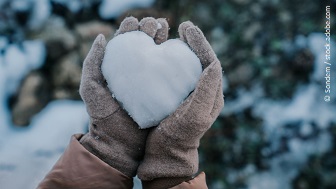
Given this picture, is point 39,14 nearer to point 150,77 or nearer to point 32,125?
point 32,125

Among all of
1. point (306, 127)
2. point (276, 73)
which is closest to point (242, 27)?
point (276, 73)

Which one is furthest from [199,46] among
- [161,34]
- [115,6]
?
[115,6]

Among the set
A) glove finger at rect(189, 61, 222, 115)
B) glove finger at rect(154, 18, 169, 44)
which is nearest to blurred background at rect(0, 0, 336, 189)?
glove finger at rect(154, 18, 169, 44)

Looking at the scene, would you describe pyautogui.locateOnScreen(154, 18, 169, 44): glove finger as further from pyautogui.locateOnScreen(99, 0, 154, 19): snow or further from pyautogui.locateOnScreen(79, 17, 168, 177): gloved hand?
pyautogui.locateOnScreen(99, 0, 154, 19): snow

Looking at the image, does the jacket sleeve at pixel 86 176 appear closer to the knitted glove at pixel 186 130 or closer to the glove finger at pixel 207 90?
the knitted glove at pixel 186 130

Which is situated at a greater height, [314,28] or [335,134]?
[314,28]

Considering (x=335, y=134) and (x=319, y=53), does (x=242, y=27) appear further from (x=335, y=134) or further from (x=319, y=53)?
(x=335, y=134)

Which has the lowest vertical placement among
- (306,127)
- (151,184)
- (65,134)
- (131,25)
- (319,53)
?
(65,134)

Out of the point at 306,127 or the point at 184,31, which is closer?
the point at 184,31
